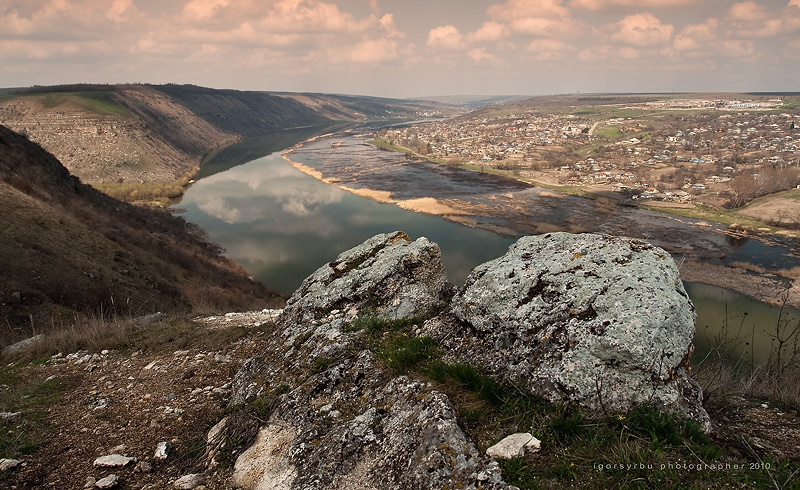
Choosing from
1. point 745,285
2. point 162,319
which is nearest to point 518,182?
point 745,285

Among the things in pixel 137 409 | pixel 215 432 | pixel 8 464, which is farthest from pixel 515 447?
pixel 8 464

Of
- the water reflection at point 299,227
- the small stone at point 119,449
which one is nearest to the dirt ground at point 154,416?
the small stone at point 119,449

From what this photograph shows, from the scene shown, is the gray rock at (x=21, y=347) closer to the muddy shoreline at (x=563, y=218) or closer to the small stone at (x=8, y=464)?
the small stone at (x=8, y=464)

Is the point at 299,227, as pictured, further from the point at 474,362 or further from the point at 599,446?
the point at 599,446

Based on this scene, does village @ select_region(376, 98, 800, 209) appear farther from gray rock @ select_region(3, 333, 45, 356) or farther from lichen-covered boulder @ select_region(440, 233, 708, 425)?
gray rock @ select_region(3, 333, 45, 356)

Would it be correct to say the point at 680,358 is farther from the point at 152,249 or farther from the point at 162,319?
the point at 152,249

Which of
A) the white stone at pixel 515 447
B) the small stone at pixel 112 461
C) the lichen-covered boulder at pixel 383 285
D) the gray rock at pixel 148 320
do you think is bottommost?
the gray rock at pixel 148 320
